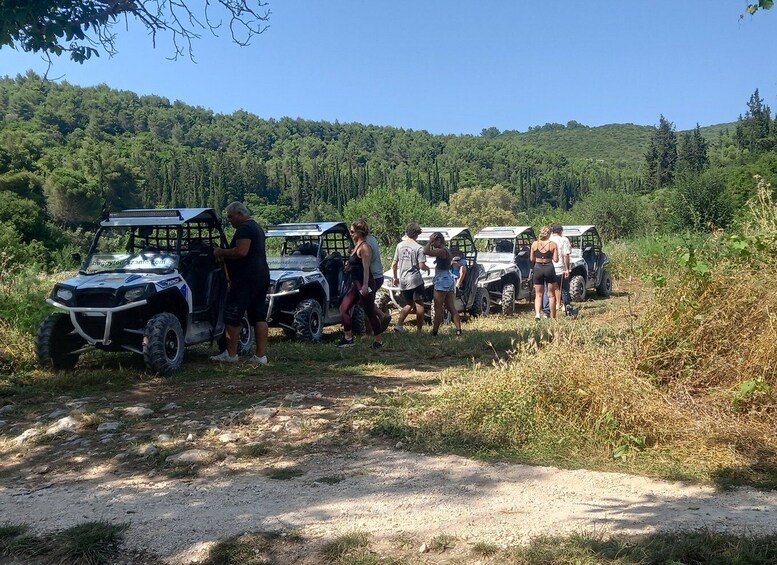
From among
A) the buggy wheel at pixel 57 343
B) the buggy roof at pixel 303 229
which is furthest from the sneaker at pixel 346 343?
the buggy wheel at pixel 57 343

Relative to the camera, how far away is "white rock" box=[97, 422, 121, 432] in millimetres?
5719

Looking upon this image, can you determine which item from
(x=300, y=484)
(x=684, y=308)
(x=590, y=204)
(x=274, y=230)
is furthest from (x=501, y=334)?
(x=590, y=204)

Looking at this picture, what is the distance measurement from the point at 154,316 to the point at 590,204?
40075mm

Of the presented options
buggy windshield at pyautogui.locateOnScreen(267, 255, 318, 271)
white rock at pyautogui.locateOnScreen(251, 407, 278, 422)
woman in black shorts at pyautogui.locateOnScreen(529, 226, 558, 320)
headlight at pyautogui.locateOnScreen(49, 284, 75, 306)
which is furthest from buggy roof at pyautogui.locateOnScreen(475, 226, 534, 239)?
white rock at pyautogui.locateOnScreen(251, 407, 278, 422)

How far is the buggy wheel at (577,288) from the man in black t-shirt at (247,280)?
11.3 meters

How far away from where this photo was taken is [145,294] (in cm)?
775

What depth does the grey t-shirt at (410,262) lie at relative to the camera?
37.1 feet

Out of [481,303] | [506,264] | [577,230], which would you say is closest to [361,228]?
[481,303]

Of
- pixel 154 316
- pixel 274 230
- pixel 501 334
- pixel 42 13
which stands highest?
pixel 42 13

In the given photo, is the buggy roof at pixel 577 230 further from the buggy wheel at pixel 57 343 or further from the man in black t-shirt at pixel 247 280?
the buggy wheel at pixel 57 343

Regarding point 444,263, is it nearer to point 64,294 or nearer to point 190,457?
point 64,294

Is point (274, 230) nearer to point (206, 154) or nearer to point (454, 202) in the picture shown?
point (454, 202)

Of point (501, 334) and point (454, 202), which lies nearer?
point (501, 334)

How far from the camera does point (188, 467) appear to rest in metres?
4.82
